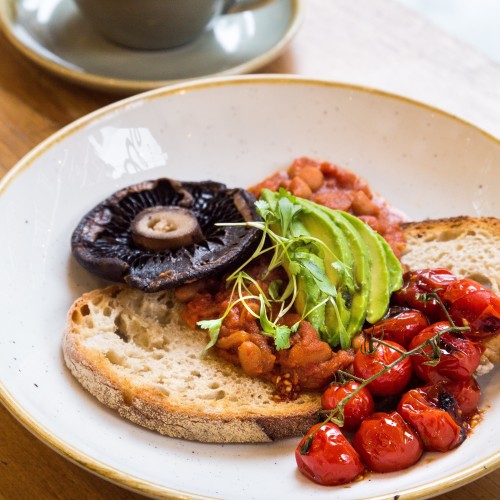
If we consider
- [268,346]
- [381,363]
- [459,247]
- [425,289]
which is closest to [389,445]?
[381,363]

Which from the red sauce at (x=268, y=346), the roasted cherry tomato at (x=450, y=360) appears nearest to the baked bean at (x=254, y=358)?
the red sauce at (x=268, y=346)

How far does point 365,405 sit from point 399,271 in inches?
30.6

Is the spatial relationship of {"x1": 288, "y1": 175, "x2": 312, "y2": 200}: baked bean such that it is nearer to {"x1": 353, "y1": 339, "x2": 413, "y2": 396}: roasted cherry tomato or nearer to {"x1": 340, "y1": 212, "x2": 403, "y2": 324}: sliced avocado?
{"x1": 340, "y1": 212, "x2": 403, "y2": 324}: sliced avocado

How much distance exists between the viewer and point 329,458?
2.56m

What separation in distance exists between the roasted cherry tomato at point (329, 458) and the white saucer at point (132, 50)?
258 cm

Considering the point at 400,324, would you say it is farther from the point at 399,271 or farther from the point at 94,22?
the point at 94,22

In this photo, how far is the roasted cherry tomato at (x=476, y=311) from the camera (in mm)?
2887

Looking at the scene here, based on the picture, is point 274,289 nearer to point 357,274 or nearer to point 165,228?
point 357,274

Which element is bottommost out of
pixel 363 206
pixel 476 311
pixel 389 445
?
pixel 389 445

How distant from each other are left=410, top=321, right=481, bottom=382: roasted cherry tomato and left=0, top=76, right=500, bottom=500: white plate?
0.21 metres

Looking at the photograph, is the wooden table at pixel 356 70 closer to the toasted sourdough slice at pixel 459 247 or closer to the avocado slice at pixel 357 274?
the toasted sourdough slice at pixel 459 247

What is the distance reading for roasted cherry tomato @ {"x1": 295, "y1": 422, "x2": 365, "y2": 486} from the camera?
2566mm

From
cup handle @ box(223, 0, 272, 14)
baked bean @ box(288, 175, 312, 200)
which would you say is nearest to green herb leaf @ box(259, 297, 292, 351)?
baked bean @ box(288, 175, 312, 200)

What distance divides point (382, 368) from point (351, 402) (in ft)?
0.63
